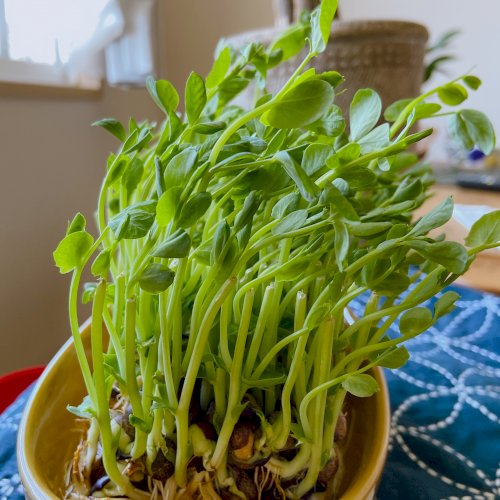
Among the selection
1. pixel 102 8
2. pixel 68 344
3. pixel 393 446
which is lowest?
pixel 393 446

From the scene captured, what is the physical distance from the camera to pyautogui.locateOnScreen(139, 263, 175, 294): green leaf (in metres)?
0.23

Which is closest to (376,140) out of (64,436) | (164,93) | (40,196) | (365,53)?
Answer: (164,93)

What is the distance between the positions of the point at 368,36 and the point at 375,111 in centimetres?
48

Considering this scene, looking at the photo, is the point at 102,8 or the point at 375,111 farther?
the point at 102,8

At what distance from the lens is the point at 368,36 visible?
2.28ft

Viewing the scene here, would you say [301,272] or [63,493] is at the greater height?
[301,272]

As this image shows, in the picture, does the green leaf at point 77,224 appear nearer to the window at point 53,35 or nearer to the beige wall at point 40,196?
the beige wall at point 40,196

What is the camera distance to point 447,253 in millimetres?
229

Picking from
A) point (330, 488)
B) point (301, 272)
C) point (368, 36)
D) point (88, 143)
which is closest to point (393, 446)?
point (330, 488)

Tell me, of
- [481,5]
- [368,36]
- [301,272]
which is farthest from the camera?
[481,5]

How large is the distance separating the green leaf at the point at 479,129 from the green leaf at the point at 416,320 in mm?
96

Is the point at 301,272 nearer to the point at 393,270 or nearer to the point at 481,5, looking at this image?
the point at 393,270

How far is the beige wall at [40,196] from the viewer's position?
940mm

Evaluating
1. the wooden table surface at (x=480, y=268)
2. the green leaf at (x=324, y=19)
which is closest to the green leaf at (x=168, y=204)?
the green leaf at (x=324, y=19)
